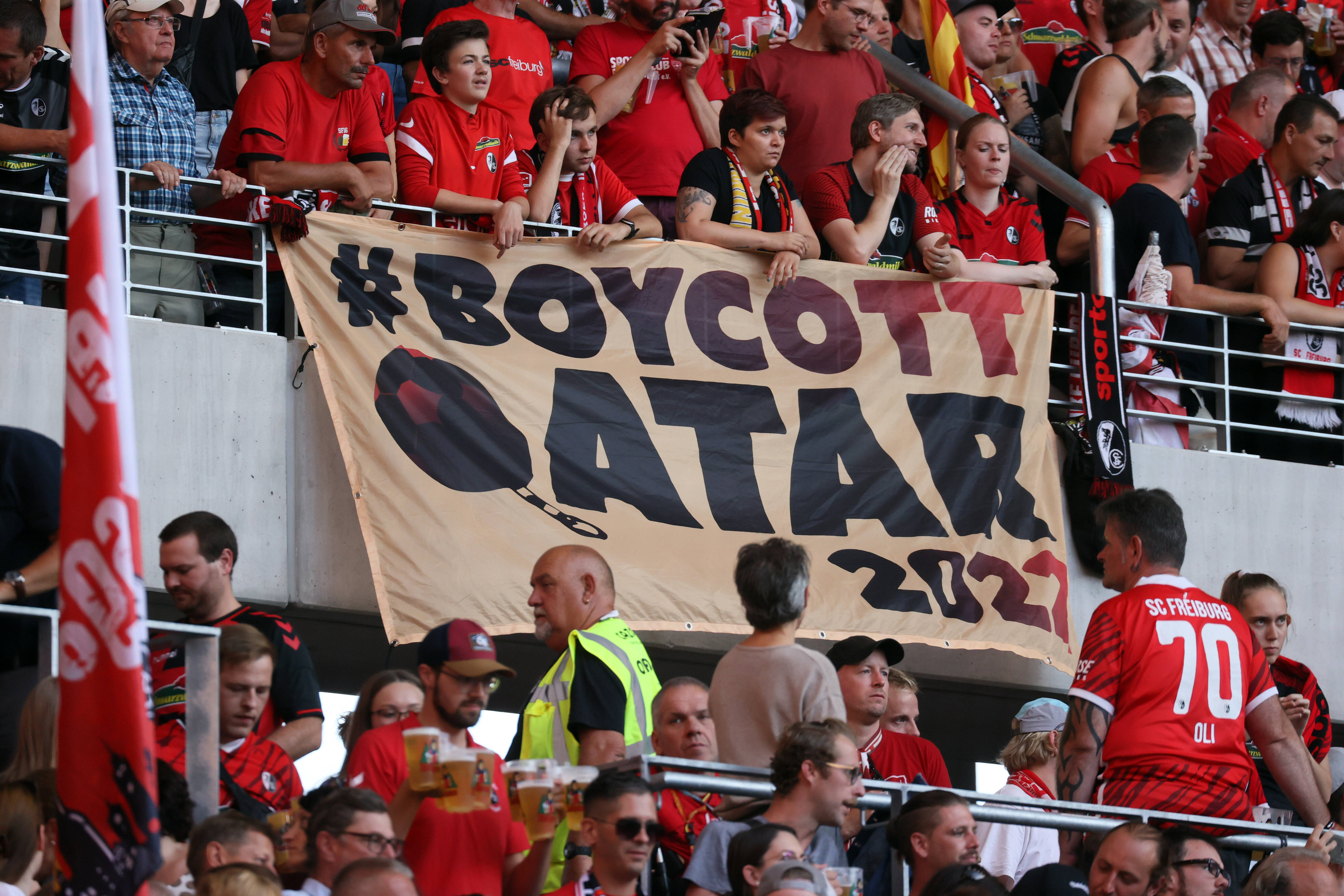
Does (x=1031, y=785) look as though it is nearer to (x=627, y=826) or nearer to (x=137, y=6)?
(x=627, y=826)

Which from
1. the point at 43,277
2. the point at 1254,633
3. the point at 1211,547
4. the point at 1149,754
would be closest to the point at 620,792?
the point at 1149,754

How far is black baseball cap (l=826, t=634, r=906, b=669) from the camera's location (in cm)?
611

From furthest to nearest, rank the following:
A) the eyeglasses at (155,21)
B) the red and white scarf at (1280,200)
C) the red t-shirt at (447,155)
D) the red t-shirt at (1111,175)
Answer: the red and white scarf at (1280,200) < the red t-shirt at (1111,175) < the red t-shirt at (447,155) < the eyeglasses at (155,21)

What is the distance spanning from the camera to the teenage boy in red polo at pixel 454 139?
7.90 metres

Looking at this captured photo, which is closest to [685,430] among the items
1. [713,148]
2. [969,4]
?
[713,148]

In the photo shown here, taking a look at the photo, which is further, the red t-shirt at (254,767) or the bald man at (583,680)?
the bald man at (583,680)

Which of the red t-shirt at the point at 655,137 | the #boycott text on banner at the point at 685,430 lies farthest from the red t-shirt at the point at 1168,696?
the red t-shirt at the point at 655,137

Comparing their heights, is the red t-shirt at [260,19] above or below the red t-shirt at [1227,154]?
above

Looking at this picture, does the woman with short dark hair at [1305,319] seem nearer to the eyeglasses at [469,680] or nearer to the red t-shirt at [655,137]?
the red t-shirt at [655,137]

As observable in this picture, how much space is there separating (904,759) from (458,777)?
2.58 metres

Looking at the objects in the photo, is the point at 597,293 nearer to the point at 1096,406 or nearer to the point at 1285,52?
the point at 1096,406

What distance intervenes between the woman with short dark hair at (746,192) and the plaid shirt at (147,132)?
2156 millimetres

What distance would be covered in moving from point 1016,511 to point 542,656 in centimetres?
231

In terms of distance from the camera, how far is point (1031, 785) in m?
6.53
